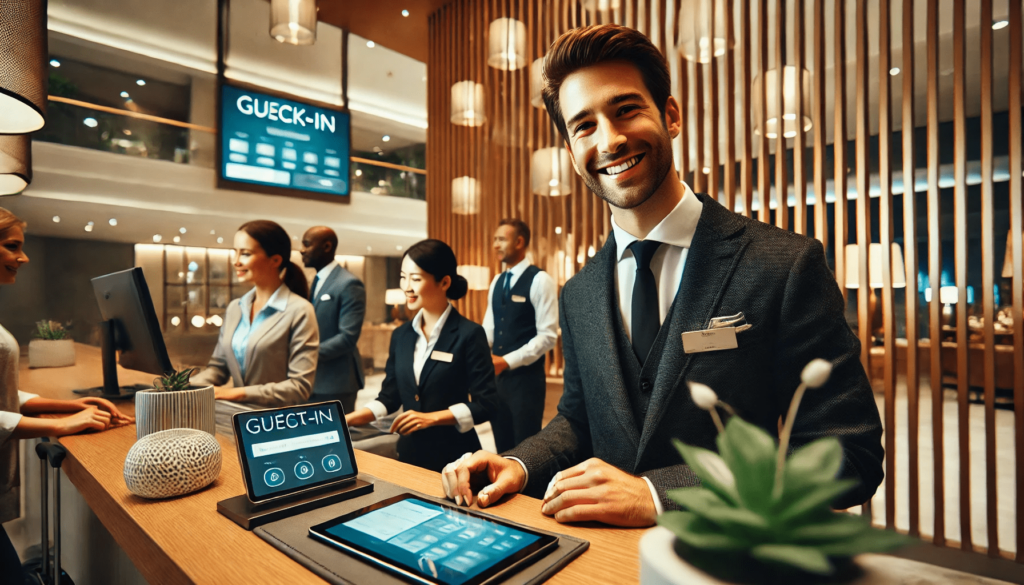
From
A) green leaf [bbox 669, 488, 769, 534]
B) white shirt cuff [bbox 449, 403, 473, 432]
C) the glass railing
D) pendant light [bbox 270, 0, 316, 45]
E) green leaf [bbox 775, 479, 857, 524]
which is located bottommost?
white shirt cuff [bbox 449, 403, 473, 432]

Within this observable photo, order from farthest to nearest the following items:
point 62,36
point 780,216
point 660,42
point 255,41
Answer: point 255,41 → point 62,36 → point 660,42 → point 780,216

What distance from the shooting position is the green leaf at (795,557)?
0.38m

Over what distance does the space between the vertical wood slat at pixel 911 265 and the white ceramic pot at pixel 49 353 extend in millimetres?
4987

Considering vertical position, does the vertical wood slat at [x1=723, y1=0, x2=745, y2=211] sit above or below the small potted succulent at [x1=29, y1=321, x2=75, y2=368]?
above

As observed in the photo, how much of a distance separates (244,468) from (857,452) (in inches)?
41.4

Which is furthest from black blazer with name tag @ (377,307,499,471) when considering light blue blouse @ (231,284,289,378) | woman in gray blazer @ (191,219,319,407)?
light blue blouse @ (231,284,289,378)

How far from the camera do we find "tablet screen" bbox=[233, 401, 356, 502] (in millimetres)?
951

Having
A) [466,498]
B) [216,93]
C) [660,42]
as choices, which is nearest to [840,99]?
[660,42]

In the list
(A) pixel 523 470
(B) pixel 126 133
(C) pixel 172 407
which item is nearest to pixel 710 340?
(A) pixel 523 470

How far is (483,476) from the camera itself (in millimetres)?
1037

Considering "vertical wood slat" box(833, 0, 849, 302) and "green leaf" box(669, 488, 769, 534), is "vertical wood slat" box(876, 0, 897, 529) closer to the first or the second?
"vertical wood slat" box(833, 0, 849, 302)

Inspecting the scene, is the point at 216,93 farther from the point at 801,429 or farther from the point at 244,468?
the point at 801,429

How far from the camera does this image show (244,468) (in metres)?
0.93

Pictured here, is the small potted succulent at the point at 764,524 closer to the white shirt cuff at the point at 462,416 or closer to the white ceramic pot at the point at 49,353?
the white shirt cuff at the point at 462,416
